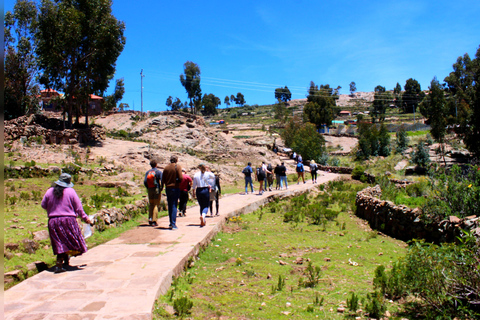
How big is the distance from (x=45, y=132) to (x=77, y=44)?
7490 millimetres

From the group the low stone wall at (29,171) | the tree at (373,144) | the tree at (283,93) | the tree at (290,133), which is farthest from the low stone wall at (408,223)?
the tree at (283,93)

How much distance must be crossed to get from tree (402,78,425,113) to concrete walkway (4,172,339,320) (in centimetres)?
10602

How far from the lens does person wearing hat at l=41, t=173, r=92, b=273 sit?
5.86 metres

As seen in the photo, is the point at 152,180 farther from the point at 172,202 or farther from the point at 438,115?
the point at 438,115

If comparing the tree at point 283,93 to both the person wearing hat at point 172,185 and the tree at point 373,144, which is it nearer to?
the tree at point 373,144

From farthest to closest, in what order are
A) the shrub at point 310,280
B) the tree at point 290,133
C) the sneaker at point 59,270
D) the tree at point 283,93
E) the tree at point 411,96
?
1. the tree at point 283,93
2. the tree at point 411,96
3. the tree at point 290,133
4. the shrub at point 310,280
5. the sneaker at point 59,270

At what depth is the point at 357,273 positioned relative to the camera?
673 centimetres

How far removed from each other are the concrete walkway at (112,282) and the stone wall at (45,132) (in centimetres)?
1902

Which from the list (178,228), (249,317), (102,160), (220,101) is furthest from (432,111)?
(220,101)

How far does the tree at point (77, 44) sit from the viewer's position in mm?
25734

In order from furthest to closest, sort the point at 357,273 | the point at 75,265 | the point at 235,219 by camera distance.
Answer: the point at 235,219 < the point at 357,273 < the point at 75,265

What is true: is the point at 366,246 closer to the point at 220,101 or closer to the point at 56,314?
the point at 56,314

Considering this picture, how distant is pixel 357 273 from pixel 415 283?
6.56 ft

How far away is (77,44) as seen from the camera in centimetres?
2719
